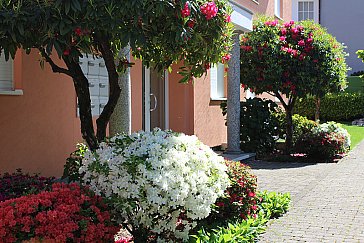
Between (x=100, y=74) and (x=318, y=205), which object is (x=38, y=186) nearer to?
(x=318, y=205)

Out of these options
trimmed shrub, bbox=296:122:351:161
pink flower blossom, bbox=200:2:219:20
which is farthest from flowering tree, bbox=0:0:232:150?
trimmed shrub, bbox=296:122:351:161

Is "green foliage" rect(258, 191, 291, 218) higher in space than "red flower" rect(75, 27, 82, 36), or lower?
lower

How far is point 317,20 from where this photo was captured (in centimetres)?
3381

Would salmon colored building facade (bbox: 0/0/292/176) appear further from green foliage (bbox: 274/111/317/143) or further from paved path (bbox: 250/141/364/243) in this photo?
green foliage (bbox: 274/111/317/143)

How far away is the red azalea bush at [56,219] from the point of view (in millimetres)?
3955

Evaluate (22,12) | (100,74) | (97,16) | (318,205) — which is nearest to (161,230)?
(97,16)

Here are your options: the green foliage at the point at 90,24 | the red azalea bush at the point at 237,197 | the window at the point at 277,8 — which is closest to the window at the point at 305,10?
the window at the point at 277,8

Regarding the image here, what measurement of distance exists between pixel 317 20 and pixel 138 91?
25.1m

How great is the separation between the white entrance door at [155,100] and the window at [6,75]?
401 centimetres

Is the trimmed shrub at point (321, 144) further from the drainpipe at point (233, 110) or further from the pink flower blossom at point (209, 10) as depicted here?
the pink flower blossom at point (209, 10)

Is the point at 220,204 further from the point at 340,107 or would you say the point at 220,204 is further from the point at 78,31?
the point at 340,107

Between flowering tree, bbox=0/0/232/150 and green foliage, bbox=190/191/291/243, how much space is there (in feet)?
5.69

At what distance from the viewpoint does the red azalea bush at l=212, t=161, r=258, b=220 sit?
6.02 m

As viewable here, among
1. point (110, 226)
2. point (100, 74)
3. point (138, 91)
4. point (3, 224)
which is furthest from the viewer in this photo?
point (138, 91)
